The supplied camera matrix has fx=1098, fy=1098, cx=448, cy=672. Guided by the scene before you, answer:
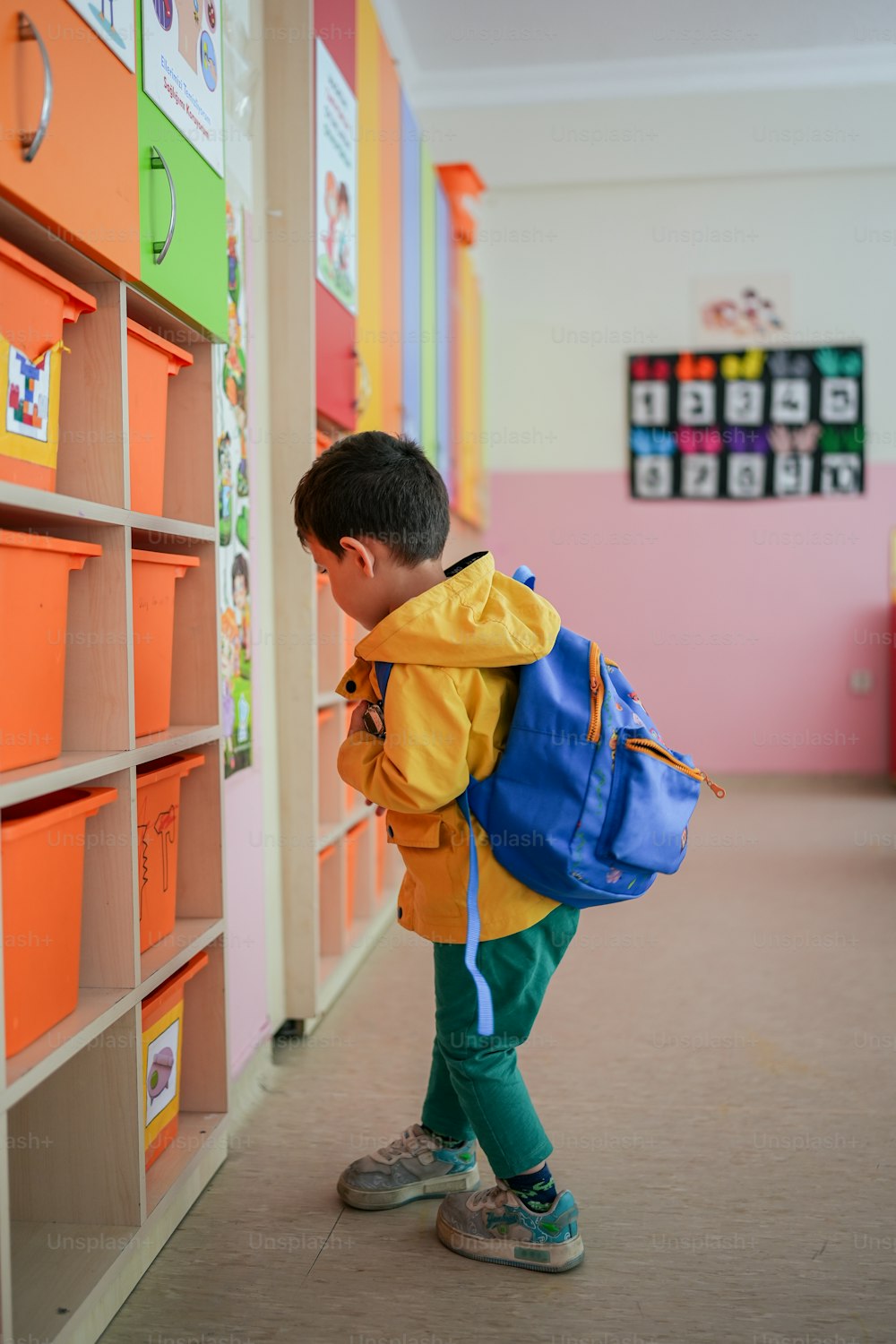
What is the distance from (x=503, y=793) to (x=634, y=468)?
4.22m

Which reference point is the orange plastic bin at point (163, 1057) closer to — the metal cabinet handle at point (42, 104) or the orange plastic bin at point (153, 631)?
the orange plastic bin at point (153, 631)

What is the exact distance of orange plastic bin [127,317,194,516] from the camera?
132 centimetres

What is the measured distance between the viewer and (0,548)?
3.27 ft

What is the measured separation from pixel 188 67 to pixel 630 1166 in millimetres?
1583

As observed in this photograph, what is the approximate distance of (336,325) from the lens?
7.38 ft

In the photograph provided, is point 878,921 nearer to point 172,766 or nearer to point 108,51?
point 172,766

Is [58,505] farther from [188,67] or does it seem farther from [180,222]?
[188,67]

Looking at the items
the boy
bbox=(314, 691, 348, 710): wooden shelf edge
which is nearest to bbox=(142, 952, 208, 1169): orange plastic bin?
the boy

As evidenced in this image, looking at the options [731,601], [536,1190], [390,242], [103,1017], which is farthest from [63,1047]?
[731,601]

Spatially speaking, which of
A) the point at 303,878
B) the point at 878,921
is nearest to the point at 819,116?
the point at 878,921

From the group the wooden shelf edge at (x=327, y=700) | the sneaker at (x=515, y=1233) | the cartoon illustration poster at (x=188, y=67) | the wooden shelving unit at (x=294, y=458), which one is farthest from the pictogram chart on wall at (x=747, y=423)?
the sneaker at (x=515, y=1233)

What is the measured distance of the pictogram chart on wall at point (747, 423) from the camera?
16.6 feet

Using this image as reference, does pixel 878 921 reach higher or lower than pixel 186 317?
lower

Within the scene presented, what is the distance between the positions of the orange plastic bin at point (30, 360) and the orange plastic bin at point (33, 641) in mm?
73
